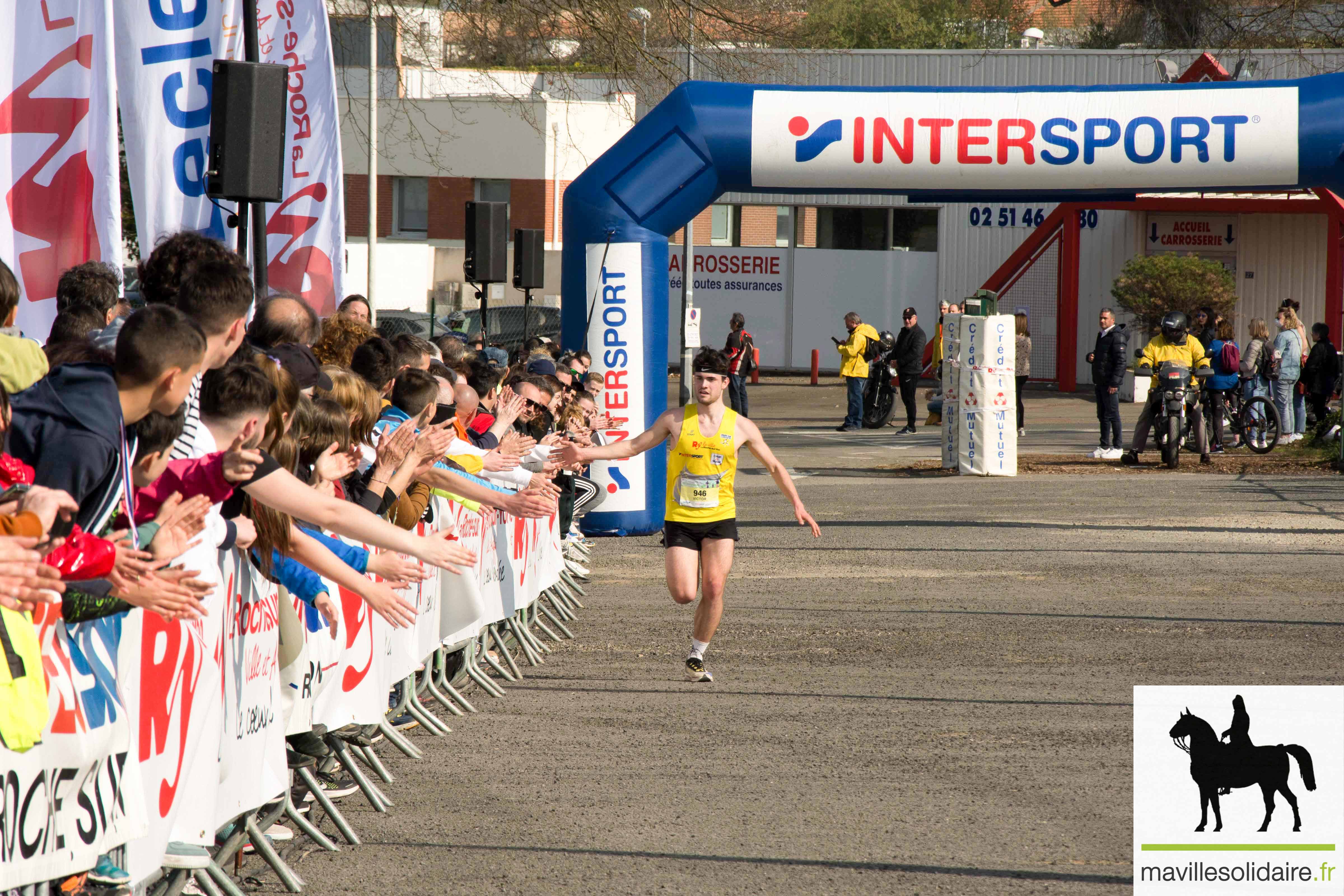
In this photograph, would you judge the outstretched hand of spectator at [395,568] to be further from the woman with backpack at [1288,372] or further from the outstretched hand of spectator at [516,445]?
the woman with backpack at [1288,372]

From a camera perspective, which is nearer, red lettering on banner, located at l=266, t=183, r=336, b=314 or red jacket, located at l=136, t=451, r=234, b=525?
red jacket, located at l=136, t=451, r=234, b=525

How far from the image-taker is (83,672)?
3.56 metres

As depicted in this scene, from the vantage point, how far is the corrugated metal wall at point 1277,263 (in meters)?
31.1

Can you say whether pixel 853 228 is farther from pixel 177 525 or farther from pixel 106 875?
pixel 106 875

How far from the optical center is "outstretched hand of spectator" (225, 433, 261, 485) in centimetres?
402

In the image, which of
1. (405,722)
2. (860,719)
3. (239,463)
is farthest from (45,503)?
(860,719)

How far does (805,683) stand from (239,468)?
475 centimetres

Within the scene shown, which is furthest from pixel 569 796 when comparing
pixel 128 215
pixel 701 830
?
pixel 128 215

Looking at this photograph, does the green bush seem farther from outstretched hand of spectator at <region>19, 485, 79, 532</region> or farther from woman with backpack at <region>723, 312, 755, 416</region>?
outstretched hand of spectator at <region>19, 485, 79, 532</region>

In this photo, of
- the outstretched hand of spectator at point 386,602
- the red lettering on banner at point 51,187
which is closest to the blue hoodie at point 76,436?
the outstretched hand of spectator at point 386,602

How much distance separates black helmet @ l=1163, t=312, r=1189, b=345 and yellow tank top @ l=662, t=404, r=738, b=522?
12043mm

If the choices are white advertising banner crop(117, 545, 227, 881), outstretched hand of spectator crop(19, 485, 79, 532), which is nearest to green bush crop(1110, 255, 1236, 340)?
white advertising banner crop(117, 545, 227, 881)

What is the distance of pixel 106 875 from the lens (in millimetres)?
3678

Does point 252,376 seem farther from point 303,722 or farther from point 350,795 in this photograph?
point 350,795
